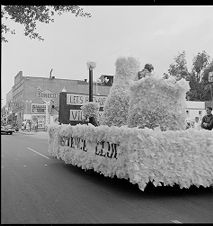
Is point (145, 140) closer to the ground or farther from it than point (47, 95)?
closer to the ground

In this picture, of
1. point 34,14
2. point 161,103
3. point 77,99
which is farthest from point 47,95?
point 34,14

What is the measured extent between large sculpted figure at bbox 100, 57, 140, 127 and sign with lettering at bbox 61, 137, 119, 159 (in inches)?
37.8

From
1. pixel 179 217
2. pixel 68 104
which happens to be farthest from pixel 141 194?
pixel 68 104

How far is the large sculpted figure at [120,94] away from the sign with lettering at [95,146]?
959 millimetres

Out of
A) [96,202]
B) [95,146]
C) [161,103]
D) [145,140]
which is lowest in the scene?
[96,202]

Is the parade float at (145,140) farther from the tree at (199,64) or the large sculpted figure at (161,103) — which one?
the tree at (199,64)

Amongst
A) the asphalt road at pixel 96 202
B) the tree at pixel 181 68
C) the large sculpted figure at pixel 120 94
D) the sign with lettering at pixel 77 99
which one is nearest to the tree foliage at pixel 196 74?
the tree at pixel 181 68

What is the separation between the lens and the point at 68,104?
10.3m

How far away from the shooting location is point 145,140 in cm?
534

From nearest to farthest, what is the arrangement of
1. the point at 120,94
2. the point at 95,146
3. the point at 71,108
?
the point at 95,146
the point at 120,94
the point at 71,108

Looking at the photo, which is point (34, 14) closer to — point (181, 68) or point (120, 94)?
point (120, 94)

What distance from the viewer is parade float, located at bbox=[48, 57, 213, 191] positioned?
5.34 m

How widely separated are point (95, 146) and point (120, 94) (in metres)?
1.90

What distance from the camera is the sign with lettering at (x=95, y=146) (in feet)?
19.3
